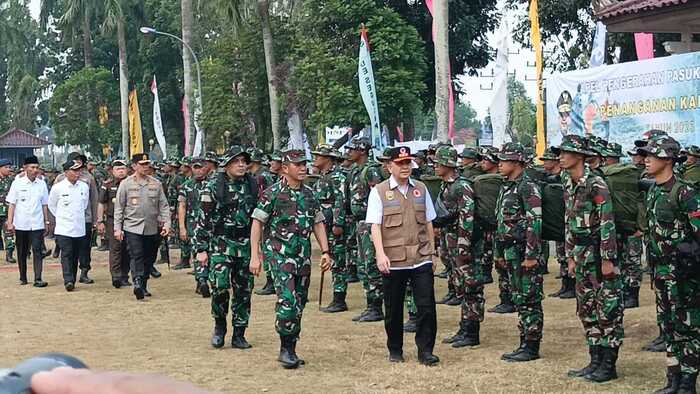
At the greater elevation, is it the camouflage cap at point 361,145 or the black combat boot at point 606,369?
the camouflage cap at point 361,145

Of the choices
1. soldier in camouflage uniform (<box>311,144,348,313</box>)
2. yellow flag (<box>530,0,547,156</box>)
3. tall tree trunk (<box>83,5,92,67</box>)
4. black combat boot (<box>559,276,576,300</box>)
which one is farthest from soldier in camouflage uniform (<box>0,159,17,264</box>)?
tall tree trunk (<box>83,5,92,67</box>)

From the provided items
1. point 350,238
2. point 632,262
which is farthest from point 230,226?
point 632,262

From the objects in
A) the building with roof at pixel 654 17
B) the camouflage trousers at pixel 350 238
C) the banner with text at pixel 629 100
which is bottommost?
the camouflage trousers at pixel 350 238

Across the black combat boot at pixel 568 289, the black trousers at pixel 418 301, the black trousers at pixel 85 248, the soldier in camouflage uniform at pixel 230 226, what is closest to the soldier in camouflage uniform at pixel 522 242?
the black trousers at pixel 418 301

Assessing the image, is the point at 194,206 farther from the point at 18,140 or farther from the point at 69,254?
the point at 18,140

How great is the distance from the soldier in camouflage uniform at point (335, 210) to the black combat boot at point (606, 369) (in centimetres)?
463

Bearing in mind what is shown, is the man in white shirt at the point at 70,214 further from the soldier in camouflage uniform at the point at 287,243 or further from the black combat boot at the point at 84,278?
the soldier in camouflage uniform at the point at 287,243

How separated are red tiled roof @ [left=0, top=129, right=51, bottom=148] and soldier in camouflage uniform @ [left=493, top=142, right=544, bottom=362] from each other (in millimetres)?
60813

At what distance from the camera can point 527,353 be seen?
859 centimetres

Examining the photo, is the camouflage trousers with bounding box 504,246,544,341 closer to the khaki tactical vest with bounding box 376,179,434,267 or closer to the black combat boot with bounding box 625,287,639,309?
the khaki tactical vest with bounding box 376,179,434,267

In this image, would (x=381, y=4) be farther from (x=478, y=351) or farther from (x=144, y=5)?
(x=144, y=5)

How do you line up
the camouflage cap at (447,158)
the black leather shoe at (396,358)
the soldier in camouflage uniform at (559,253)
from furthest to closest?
the soldier in camouflage uniform at (559,253)
the camouflage cap at (447,158)
the black leather shoe at (396,358)

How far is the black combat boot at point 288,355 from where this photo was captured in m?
8.52

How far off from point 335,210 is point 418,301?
366cm
